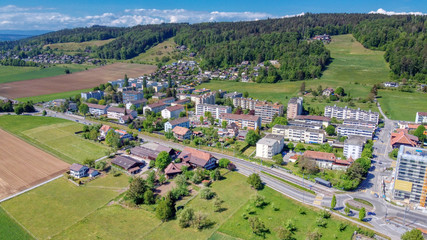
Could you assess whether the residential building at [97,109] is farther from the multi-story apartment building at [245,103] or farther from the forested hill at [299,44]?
the forested hill at [299,44]

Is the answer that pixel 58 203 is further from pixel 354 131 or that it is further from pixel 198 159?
pixel 354 131

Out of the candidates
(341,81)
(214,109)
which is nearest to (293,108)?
(214,109)

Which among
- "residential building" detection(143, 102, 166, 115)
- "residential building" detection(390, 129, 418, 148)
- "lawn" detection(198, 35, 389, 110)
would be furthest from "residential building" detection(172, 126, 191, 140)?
"residential building" detection(390, 129, 418, 148)

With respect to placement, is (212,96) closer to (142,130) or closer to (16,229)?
(142,130)

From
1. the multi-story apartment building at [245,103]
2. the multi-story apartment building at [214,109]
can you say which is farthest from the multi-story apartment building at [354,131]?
the multi-story apartment building at [214,109]

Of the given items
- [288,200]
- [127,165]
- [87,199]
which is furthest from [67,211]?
[288,200]
